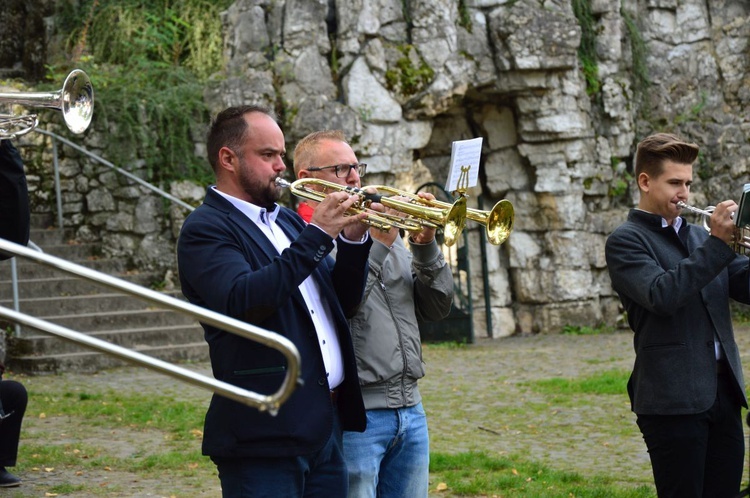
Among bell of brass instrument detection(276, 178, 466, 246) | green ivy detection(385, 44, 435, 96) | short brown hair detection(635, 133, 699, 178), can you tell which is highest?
green ivy detection(385, 44, 435, 96)

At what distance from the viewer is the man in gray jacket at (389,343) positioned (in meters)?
3.58

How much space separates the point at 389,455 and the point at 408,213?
87 centimetres

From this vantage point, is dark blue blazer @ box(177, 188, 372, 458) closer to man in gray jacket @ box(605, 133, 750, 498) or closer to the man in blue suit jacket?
the man in blue suit jacket

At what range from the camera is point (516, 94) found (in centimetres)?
1375

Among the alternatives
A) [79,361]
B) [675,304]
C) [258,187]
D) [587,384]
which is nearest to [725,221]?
[675,304]

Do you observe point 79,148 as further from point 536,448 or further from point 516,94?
point 536,448

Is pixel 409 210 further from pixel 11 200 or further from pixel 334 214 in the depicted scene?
pixel 11 200

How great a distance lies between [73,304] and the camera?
→ 36.8 feet

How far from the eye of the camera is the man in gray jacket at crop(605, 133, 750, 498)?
3857 mm

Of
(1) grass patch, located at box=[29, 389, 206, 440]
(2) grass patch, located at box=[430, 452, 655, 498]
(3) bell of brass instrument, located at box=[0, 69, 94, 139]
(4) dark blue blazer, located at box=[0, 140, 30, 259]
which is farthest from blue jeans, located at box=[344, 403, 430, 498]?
(1) grass patch, located at box=[29, 389, 206, 440]

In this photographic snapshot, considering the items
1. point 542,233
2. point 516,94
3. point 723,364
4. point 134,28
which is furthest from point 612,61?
point 723,364

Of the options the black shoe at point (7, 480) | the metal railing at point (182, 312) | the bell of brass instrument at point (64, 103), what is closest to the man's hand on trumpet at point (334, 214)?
the metal railing at point (182, 312)

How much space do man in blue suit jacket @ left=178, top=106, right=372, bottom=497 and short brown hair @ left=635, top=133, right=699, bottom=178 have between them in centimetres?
130

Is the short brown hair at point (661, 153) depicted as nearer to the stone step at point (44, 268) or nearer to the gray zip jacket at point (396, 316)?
the gray zip jacket at point (396, 316)
